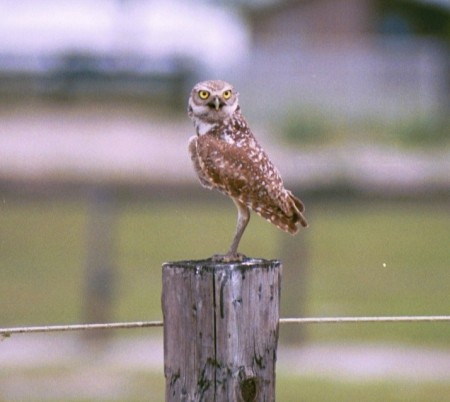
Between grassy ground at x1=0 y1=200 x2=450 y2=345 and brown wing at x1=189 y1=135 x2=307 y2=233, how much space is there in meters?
8.75

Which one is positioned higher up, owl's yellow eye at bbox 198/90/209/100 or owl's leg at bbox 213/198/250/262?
owl's yellow eye at bbox 198/90/209/100

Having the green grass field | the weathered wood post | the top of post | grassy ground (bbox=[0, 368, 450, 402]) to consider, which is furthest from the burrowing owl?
the green grass field

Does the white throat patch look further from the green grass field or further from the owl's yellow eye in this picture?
the green grass field

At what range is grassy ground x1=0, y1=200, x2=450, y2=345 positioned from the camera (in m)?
16.1

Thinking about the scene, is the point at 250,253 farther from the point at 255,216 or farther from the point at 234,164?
the point at 234,164

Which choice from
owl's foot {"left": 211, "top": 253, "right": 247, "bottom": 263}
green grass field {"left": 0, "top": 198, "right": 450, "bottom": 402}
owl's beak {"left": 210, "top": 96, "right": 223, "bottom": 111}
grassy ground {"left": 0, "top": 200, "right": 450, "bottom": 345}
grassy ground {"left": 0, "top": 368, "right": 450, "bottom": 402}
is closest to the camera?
owl's foot {"left": 211, "top": 253, "right": 247, "bottom": 263}

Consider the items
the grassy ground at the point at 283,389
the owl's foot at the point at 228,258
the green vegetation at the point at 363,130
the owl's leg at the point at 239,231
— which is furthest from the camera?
the green vegetation at the point at 363,130

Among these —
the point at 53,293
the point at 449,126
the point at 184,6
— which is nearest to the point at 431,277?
the point at 53,293

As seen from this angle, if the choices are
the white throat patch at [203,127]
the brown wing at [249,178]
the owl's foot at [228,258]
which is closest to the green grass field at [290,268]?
the white throat patch at [203,127]

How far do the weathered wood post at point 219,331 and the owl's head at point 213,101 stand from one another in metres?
1.29

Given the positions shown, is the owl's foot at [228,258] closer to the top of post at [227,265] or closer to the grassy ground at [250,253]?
the top of post at [227,265]

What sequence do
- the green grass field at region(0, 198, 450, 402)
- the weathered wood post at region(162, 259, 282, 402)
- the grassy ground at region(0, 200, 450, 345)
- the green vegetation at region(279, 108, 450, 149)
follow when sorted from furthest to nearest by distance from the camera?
the green vegetation at region(279, 108, 450, 149) → the grassy ground at region(0, 200, 450, 345) → the green grass field at region(0, 198, 450, 402) → the weathered wood post at region(162, 259, 282, 402)

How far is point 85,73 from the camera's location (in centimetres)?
3659

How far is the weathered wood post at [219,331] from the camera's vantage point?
4.33 m
